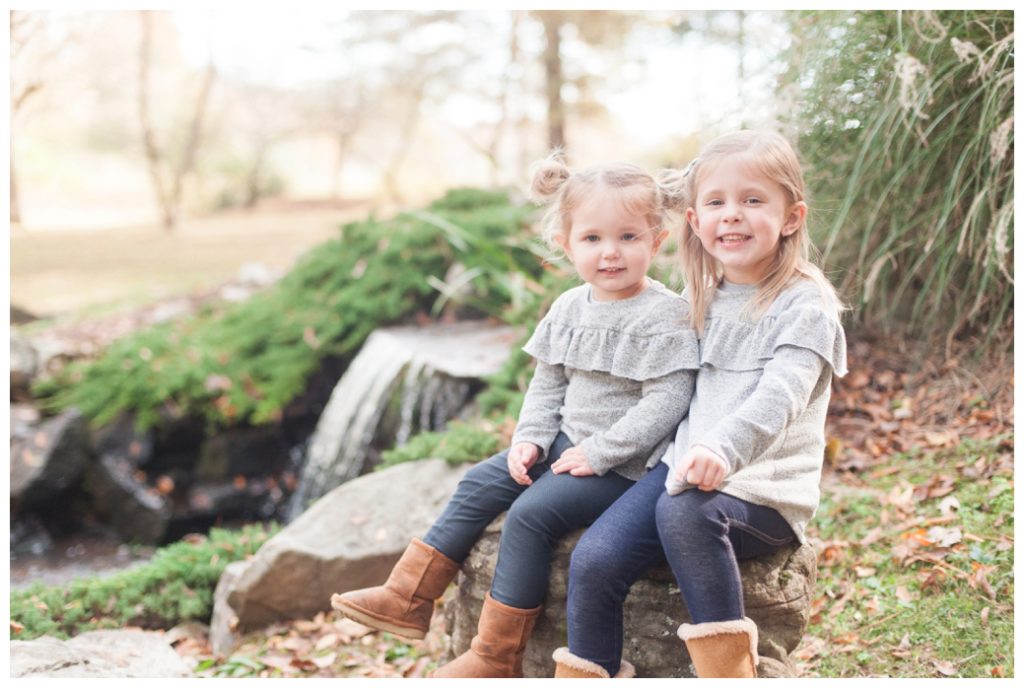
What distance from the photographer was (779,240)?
2.13 m

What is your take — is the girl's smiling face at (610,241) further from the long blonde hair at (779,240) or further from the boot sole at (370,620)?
the boot sole at (370,620)

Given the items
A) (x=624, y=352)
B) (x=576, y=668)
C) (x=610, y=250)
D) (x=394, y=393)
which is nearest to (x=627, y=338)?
(x=624, y=352)

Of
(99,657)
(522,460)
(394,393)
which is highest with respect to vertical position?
(522,460)

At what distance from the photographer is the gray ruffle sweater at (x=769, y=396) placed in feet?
6.21

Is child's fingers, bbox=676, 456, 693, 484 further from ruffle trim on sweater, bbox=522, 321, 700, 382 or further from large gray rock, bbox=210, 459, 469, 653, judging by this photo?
large gray rock, bbox=210, 459, 469, 653

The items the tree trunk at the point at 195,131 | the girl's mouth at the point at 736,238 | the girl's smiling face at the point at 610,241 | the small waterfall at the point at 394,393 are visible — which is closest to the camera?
the girl's mouth at the point at 736,238

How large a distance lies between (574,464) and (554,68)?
750 cm

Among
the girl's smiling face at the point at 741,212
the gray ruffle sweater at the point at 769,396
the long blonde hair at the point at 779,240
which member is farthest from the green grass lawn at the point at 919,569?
the girl's smiling face at the point at 741,212

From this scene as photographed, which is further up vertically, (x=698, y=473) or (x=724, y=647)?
(x=698, y=473)

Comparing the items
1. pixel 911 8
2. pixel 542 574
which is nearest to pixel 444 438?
pixel 542 574

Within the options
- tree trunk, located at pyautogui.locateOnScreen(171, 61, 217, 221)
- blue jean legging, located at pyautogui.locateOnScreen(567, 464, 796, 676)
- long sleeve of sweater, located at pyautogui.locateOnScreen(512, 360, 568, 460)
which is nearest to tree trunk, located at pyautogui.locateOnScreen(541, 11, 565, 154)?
tree trunk, located at pyautogui.locateOnScreen(171, 61, 217, 221)

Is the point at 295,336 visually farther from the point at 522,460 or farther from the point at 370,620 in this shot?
the point at 522,460

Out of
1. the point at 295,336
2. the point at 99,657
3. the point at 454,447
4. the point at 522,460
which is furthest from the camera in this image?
the point at 295,336
